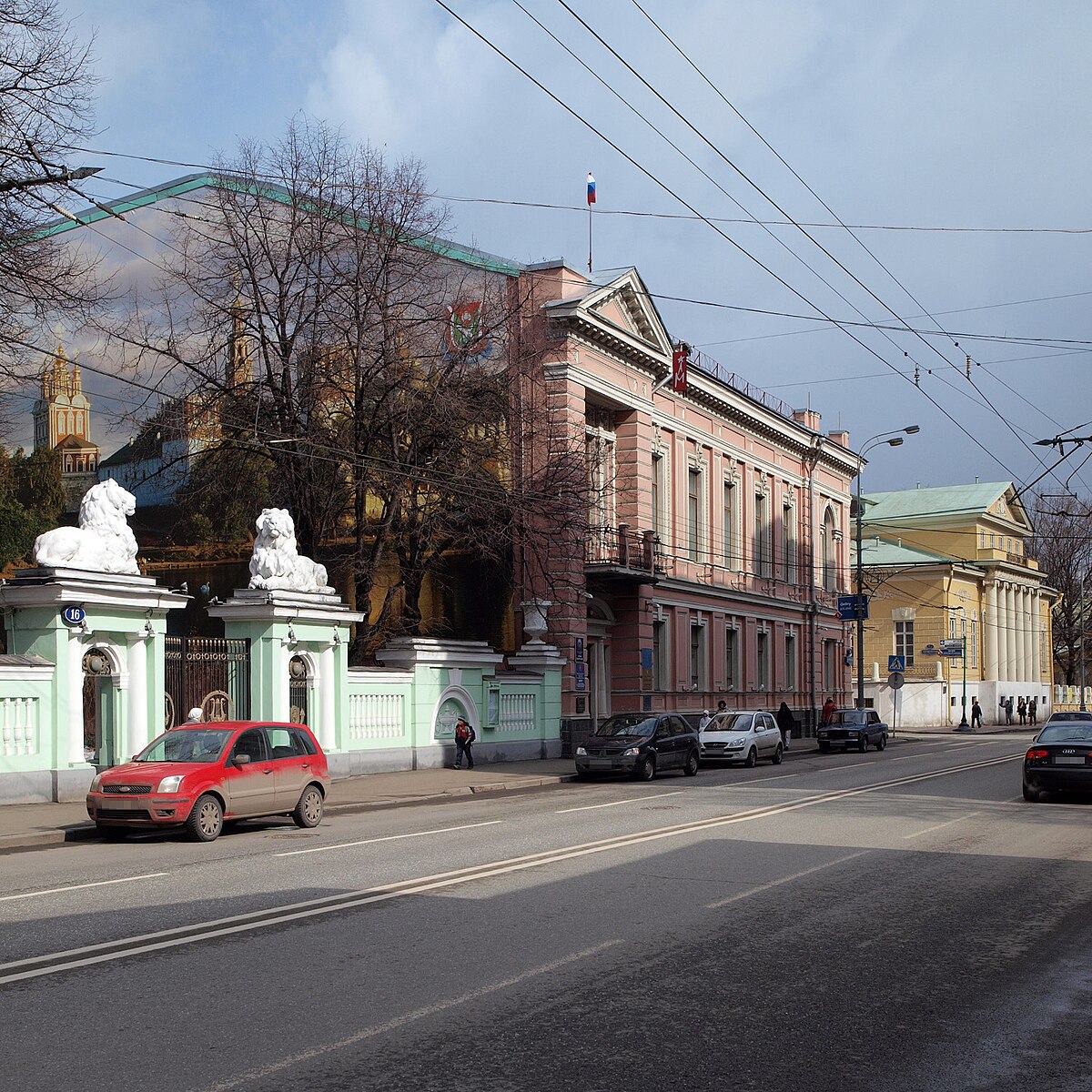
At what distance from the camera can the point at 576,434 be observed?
37125 mm

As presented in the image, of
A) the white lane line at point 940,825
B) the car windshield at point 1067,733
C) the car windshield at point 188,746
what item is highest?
the car windshield at point 188,746

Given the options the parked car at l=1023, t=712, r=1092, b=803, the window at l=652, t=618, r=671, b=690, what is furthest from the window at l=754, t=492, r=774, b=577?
the parked car at l=1023, t=712, r=1092, b=803

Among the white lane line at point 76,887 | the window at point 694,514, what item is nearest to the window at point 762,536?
the window at point 694,514

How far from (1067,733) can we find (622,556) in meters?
18.1

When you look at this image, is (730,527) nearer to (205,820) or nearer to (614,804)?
(614,804)

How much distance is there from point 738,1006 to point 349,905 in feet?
13.8

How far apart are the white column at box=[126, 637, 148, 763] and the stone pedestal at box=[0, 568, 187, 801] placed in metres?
0.02

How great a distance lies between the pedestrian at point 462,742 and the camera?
99.6ft

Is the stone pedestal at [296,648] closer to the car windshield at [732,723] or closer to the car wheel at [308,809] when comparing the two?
the car wheel at [308,809]

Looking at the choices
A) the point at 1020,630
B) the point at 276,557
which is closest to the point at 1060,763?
the point at 276,557

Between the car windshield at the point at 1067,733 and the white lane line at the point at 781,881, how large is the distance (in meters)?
8.69

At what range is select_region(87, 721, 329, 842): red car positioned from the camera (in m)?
16.0

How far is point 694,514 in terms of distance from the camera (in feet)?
154

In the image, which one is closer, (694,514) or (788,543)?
(694,514)
